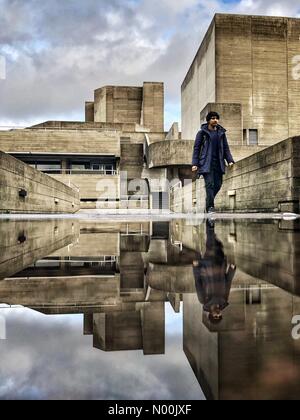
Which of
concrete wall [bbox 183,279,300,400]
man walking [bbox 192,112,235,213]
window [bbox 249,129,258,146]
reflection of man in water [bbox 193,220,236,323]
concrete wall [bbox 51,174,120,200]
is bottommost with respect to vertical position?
concrete wall [bbox 183,279,300,400]

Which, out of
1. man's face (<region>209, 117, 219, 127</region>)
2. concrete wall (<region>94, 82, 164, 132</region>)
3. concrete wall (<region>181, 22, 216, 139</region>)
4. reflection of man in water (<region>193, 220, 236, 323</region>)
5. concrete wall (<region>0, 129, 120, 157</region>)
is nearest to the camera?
reflection of man in water (<region>193, 220, 236, 323</region>)

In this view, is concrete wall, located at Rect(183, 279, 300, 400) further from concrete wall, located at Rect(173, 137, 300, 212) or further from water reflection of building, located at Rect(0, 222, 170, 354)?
concrete wall, located at Rect(173, 137, 300, 212)

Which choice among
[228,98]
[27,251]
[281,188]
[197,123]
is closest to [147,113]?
[197,123]

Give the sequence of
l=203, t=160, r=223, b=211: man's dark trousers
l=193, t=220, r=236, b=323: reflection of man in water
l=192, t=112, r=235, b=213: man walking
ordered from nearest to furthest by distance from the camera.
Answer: l=193, t=220, r=236, b=323: reflection of man in water < l=192, t=112, r=235, b=213: man walking < l=203, t=160, r=223, b=211: man's dark trousers

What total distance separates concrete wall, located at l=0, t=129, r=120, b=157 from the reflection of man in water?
1647 inches

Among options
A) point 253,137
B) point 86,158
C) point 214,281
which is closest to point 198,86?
point 253,137

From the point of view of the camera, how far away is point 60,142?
1692 inches

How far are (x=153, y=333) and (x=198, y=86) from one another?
46.2m

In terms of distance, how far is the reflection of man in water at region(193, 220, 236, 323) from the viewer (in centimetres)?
129

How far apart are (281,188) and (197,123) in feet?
118

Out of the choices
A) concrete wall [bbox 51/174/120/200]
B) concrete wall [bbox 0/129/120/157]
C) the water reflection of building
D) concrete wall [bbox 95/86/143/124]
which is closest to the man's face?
the water reflection of building

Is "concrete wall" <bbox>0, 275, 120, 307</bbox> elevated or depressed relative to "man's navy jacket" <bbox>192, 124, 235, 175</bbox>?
depressed
